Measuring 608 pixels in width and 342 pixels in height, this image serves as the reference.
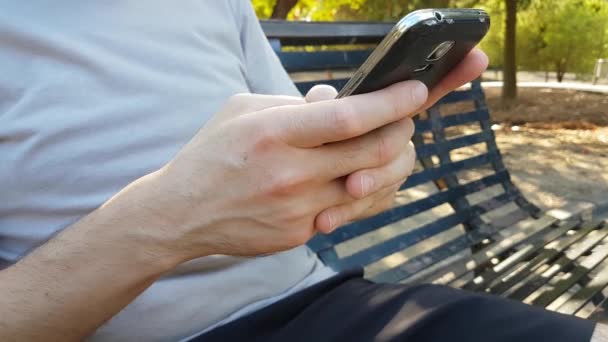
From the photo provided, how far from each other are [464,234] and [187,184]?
1607 mm

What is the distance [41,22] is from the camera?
1.08m

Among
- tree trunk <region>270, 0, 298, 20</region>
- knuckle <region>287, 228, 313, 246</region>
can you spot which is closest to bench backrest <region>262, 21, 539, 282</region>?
knuckle <region>287, 228, 313, 246</region>

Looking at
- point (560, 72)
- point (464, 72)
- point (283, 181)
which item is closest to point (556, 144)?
point (560, 72)

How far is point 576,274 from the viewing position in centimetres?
179

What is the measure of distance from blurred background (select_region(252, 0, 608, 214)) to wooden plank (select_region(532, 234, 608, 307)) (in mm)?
1274

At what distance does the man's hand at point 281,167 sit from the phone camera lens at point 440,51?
47 mm

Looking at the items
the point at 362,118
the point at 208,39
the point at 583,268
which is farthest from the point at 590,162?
the point at 362,118

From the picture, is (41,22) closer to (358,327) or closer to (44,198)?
(44,198)

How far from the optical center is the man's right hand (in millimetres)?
718

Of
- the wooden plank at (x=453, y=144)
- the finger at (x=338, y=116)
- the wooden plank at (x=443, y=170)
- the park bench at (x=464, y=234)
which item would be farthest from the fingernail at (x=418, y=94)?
the wooden plank at (x=453, y=144)

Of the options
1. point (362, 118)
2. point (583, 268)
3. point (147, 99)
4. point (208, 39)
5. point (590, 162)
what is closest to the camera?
point (362, 118)

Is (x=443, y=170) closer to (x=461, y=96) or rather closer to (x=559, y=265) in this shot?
(x=461, y=96)

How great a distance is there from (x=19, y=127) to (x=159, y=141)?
0.24 metres

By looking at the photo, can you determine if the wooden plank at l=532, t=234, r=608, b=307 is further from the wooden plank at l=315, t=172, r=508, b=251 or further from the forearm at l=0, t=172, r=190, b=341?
the forearm at l=0, t=172, r=190, b=341
